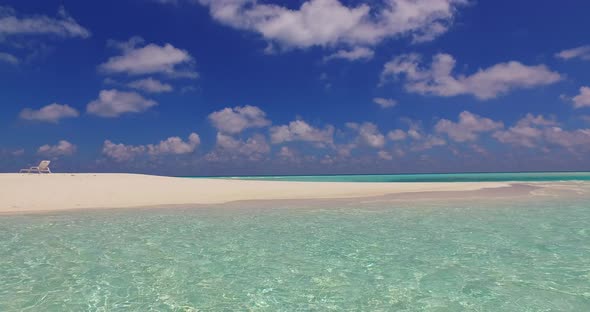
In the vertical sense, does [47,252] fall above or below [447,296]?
above

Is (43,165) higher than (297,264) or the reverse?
higher

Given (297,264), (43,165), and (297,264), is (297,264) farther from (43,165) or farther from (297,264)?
(43,165)

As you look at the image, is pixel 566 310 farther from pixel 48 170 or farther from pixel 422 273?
pixel 48 170

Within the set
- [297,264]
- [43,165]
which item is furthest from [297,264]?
[43,165]

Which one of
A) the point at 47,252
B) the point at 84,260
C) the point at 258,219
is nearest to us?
the point at 84,260

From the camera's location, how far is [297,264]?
1063cm

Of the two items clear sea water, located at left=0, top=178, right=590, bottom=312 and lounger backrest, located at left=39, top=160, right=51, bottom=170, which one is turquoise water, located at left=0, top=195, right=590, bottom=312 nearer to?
clear sea water, located at left=0, top=178, right=590, bottom=312

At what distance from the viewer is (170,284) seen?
8.98 meters

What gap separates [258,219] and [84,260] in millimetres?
9311

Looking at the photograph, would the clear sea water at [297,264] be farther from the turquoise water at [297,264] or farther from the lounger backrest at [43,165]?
the lounger backrest at [43,165]

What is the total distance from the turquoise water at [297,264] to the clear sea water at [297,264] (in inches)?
1.5

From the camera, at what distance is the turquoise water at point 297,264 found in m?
7.82

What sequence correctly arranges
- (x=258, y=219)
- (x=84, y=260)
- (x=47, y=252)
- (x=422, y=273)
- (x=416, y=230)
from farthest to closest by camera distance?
(x=258, y=219) < (x=416, y=230) < (x=47, y=252) < (x=84, y=260) < (x=422, y=273)

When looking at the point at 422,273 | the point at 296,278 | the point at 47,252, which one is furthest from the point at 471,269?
the point at 47,252
